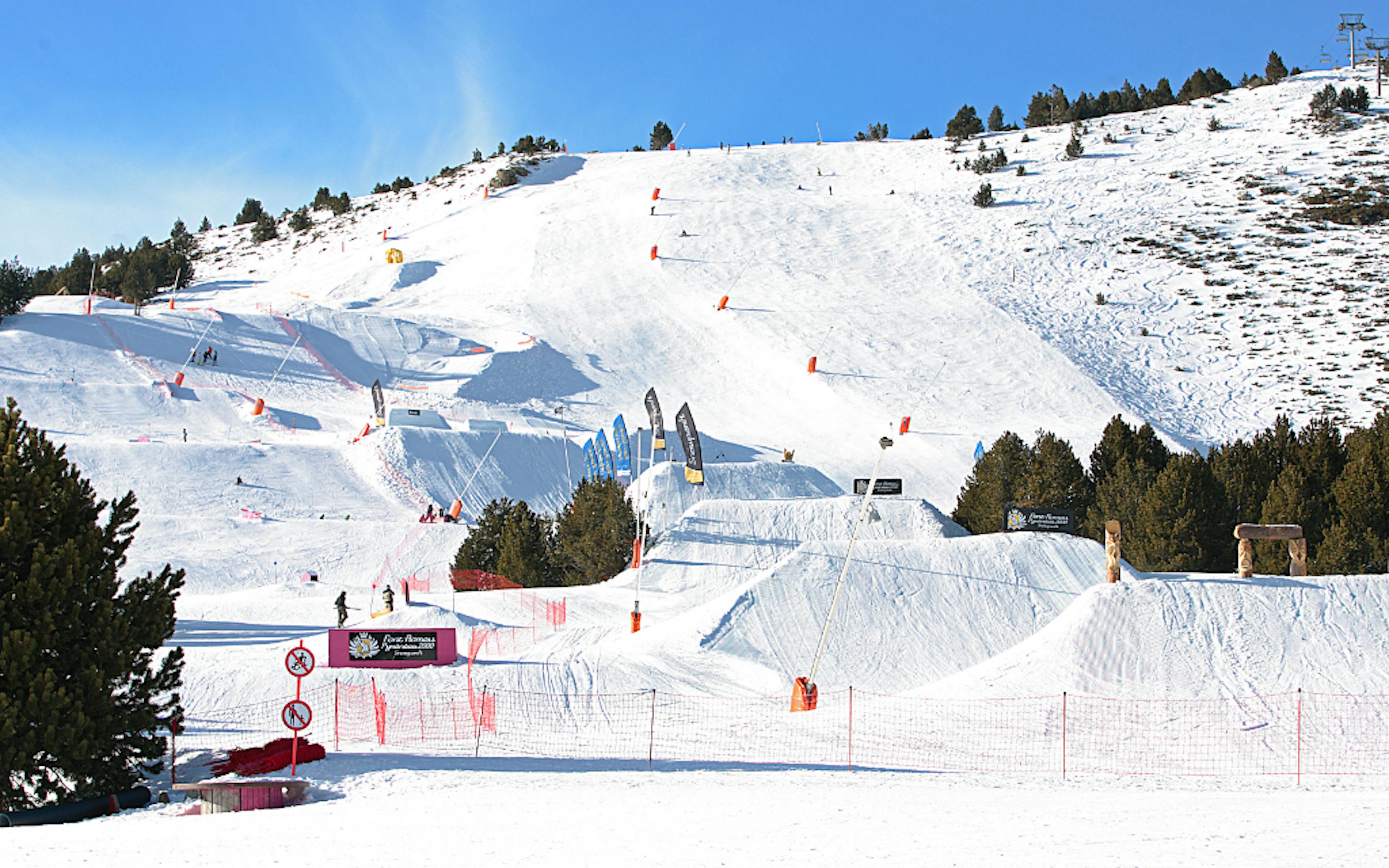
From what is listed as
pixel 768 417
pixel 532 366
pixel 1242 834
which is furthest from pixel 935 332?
pixel 1242 834

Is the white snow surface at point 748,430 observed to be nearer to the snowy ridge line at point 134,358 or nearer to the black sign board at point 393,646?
the snowy ridge line at point 134,358

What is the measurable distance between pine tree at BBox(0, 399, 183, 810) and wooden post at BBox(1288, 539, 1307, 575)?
22.7 metres

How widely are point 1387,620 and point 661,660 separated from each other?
14.0m

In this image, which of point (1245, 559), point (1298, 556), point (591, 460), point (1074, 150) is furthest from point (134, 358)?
point (1074, 150)

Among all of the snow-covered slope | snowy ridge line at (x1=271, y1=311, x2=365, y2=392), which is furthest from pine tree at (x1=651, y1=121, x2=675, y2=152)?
snowy ridge line at (x1=271, y1=311, x2=365, y2=392)

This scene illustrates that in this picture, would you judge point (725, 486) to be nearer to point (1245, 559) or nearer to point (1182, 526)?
point (1182, 526)

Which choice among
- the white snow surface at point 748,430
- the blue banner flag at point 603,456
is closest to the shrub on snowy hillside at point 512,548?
the white snow surface at point 748,430

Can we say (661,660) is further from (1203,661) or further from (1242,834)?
(1242,834)

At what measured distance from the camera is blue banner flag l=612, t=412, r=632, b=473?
1626 inches

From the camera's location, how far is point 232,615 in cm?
2680

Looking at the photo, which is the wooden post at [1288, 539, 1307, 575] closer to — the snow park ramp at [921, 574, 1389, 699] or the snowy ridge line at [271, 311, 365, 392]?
the snow park ramp at [921, 574, 1389, 699]

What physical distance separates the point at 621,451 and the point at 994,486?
48.3 ft

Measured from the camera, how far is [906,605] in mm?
24938

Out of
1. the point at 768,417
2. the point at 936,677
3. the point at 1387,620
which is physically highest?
the point at 768,417
